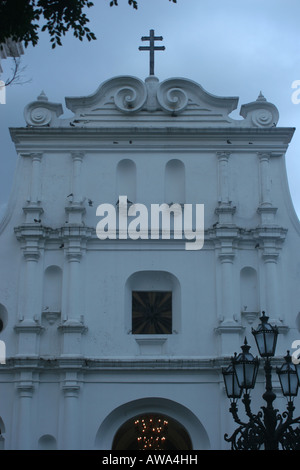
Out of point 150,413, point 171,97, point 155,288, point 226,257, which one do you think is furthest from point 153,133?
point 150,413

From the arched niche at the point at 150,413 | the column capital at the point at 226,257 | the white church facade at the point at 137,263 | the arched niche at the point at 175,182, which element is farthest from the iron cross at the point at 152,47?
the arched niche at the point at 150,413

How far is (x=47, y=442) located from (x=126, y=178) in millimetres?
6555

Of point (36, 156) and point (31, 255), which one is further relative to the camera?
point (36, 156)

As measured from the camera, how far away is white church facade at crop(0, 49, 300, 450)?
1764cm

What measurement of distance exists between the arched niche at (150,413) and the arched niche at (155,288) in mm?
1759

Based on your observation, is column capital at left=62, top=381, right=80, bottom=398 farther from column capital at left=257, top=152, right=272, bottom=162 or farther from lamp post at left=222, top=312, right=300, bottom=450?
column capital at left=257, top=152, right=272, bottom=162

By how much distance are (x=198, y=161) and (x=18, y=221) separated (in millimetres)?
4617

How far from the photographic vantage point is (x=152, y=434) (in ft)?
60.3

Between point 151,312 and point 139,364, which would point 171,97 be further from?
point 139,364

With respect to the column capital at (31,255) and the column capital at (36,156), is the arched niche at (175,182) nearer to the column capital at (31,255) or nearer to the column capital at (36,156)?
the column capital at (36,156)

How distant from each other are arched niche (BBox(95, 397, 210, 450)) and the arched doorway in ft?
0.15
